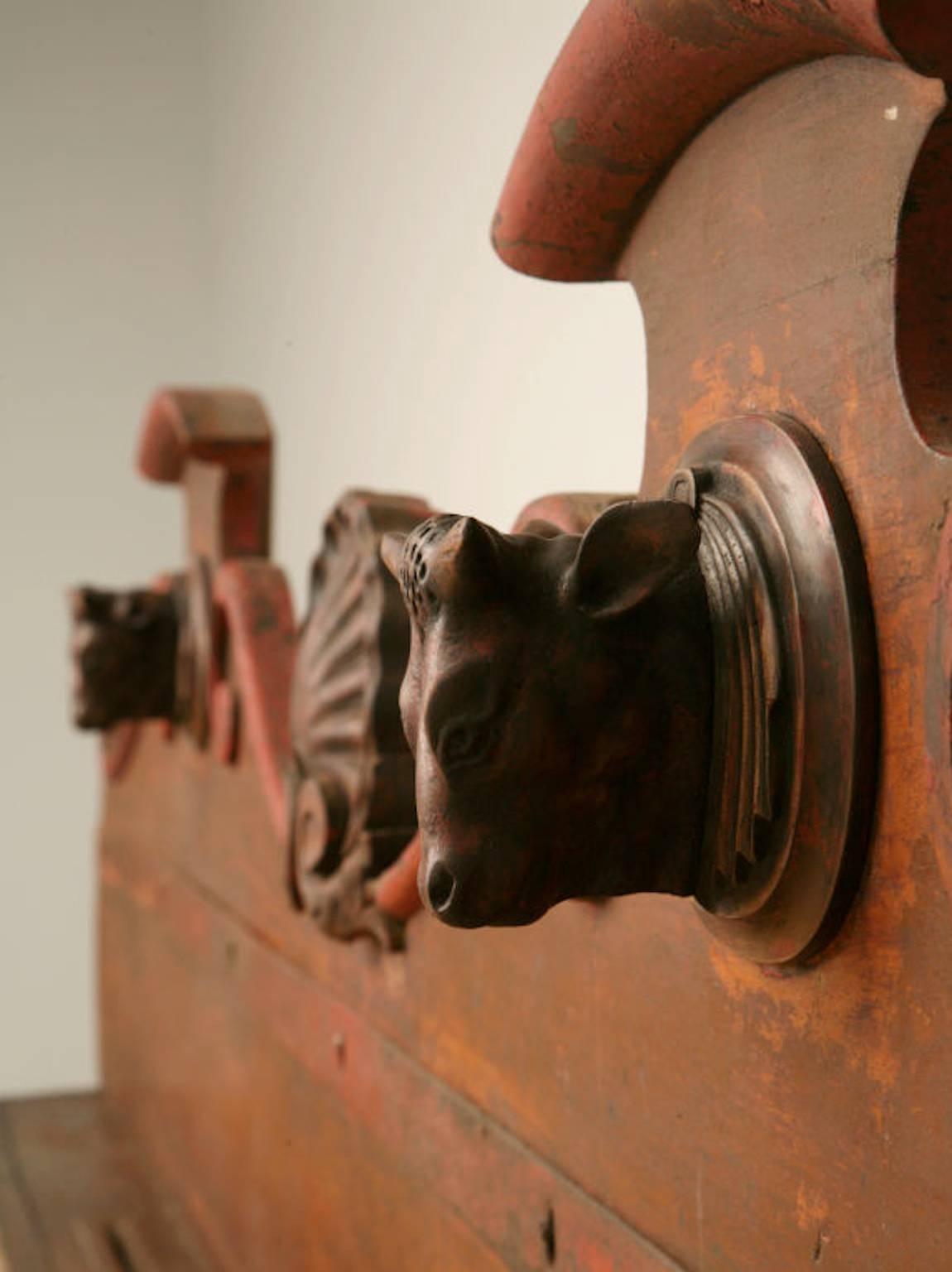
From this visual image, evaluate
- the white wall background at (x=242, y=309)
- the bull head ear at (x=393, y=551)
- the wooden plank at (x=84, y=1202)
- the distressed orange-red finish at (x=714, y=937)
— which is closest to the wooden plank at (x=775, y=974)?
the distressed orange-red finish at (x=714, y=937)

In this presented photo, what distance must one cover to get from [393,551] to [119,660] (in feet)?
3.21

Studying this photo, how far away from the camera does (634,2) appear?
0.64m

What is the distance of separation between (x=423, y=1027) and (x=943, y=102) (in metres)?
0.64

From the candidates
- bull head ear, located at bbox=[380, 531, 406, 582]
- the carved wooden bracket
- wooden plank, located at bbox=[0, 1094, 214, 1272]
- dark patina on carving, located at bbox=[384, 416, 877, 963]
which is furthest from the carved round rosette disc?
wooden plank, located at bbox=[0, 1094, 214, 1272]

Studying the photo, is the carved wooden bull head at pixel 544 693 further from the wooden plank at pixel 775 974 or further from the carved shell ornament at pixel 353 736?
the carved shell ornament at pixel 353 736

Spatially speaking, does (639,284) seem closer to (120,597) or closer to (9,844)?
(120,597)

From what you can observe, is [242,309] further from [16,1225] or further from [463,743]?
[463,743]

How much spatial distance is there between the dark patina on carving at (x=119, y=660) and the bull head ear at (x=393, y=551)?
96cm

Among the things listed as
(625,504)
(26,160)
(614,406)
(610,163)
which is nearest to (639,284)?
(610,163)

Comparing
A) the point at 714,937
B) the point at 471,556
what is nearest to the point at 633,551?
the point at 471,556

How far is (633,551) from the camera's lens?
60cm

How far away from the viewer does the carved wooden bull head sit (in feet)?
1.98

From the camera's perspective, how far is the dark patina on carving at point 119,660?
5.20 feet

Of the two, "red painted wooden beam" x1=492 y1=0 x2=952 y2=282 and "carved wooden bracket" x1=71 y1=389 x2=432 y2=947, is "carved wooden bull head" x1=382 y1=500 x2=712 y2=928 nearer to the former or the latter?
"red painted wooden beam" x1=492 y1=0 x2=952 y2=282
